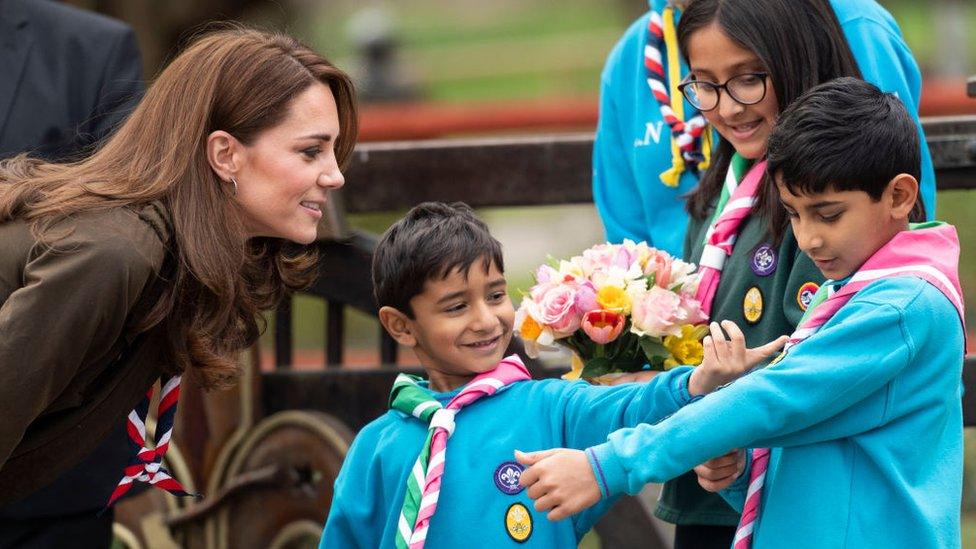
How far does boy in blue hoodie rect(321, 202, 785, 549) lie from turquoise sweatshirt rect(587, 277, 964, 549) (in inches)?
11.6

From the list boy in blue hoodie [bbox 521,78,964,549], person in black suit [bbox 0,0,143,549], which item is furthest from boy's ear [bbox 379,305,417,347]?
person in black suit [bbox 0,0,143,549]

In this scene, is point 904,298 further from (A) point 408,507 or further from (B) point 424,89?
(B) point 424,89

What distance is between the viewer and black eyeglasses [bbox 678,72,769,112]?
3.40m

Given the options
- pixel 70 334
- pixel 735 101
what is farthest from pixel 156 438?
pixel 735 101

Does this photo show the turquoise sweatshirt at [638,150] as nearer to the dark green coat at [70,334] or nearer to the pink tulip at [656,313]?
the pink tulip at [656,313]

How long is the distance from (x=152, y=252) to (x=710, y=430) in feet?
3.87

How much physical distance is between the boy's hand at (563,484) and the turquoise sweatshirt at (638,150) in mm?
1148

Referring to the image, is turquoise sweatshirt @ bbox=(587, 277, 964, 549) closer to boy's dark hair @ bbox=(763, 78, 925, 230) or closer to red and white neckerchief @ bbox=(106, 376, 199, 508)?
boy's dark hair @ bbox=(763, 78, 925, 230)

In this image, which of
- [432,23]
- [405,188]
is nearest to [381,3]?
[432,23]

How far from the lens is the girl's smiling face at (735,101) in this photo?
11.2 ft

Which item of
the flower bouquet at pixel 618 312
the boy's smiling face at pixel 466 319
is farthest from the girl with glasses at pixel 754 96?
the boy's smiling face at pixel 466 319

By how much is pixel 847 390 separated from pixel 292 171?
1330 mm

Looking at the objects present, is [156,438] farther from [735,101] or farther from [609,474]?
[735,101]

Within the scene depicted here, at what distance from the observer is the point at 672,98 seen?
13.2 ft
